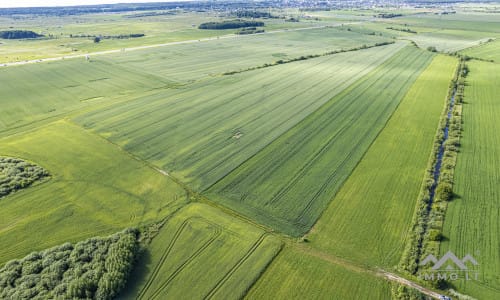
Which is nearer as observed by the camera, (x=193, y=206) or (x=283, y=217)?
(x=283, y=217)

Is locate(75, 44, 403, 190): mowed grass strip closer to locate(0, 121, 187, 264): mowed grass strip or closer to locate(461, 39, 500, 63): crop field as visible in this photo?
locate(0, 121, 187, 264): mowed grass strip

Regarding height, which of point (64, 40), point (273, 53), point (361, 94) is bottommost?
point (361, 94)

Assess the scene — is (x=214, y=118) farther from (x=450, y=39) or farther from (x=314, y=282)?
(x=450, y=39)

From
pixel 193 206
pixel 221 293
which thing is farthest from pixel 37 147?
pixel 221 293

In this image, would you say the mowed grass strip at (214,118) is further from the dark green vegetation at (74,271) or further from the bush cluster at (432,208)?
the bush cluster at (432,208)

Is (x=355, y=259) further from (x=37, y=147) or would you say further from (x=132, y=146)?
(x=37, y=147)
